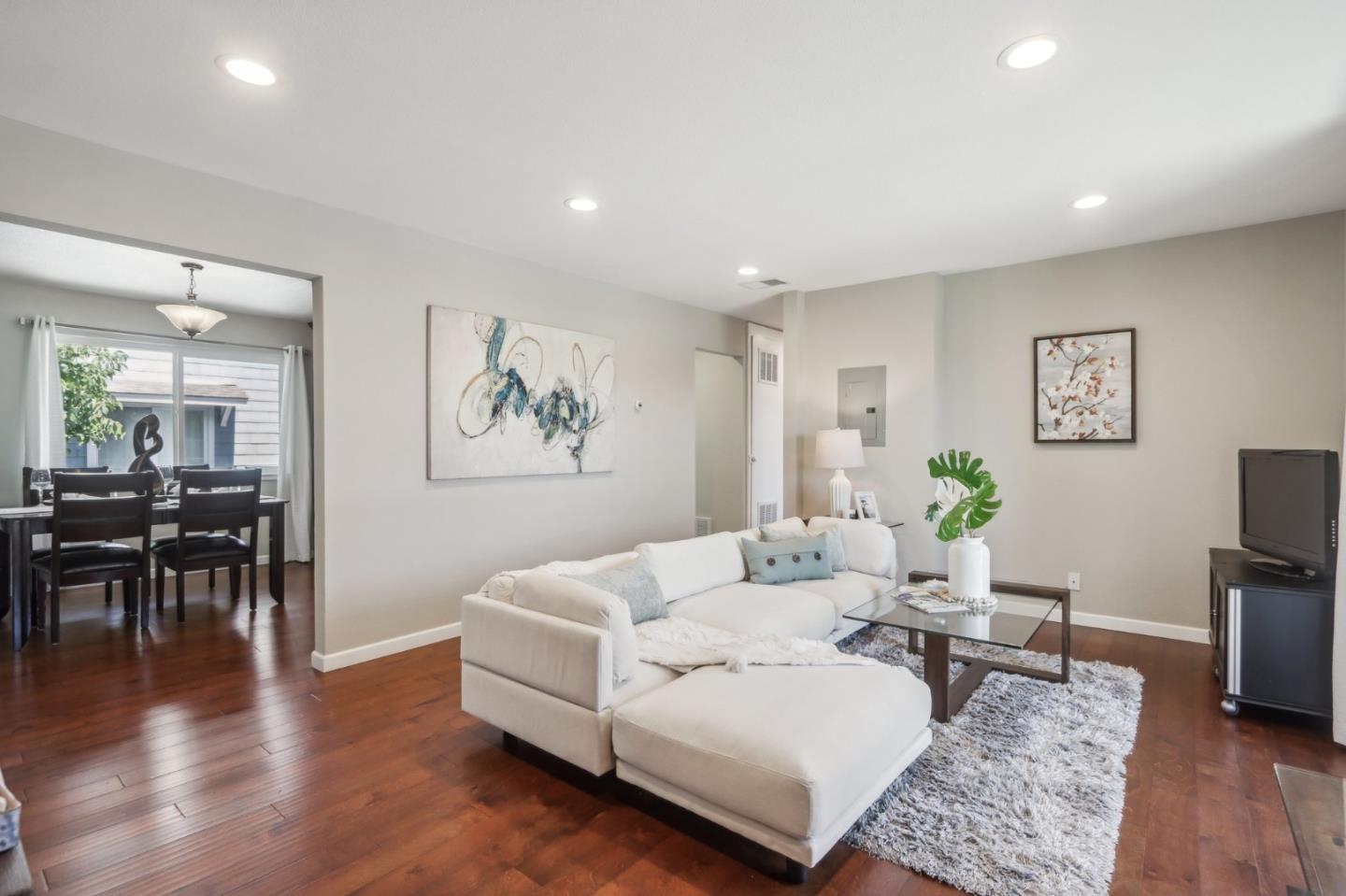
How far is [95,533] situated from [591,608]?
3.64 meters

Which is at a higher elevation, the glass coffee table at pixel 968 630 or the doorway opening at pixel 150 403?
the doorway opening at pixel 150 403

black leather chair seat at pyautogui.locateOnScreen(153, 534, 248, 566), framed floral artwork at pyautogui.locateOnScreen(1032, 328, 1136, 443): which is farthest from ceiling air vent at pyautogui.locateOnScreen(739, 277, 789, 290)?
black leather chair seat at pyautogui.locateOnScreen(153, 534, 248, 566)

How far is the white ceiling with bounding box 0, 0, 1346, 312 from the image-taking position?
188 cm

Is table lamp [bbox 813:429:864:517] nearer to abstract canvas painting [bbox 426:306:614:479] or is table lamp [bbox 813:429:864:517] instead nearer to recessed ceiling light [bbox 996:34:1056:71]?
abstract canvas painting [bbox 426:306:614:479]

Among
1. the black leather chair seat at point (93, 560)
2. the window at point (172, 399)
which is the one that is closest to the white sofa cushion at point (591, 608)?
the black leather chair seat at point (93, 560)

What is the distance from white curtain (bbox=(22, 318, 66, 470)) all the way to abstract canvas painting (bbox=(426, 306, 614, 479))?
151 inches

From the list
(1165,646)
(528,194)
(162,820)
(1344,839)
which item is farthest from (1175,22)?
(162,820)

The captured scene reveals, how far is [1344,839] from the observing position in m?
1.41

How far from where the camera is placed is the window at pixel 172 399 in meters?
5.55

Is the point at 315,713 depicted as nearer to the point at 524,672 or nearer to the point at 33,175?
the point at 524,672

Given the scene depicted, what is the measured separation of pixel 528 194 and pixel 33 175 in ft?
6.29

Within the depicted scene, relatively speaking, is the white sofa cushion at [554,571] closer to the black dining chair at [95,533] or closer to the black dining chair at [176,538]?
the black dining chair at [95,533]

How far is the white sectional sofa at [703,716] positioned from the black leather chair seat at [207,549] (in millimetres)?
3016

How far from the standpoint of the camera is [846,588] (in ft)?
12.0
